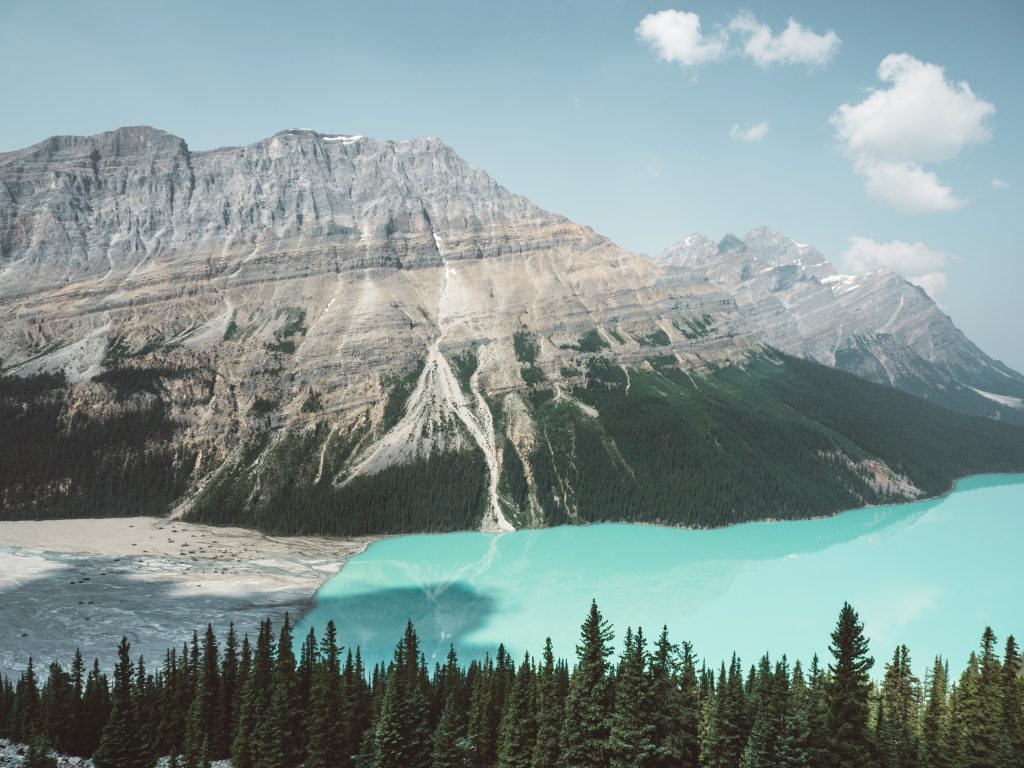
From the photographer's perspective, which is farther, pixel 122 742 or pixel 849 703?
pixel 122 742

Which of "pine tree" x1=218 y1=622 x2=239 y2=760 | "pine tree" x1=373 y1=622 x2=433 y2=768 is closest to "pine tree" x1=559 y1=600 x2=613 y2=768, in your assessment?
"pine tree" x1=373 y1=622 x2=433 y2=768

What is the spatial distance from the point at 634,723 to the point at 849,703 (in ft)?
32.5

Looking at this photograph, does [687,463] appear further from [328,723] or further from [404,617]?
[328,723]

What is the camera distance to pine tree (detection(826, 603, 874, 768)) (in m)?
32.3

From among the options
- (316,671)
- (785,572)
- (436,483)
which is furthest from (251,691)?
(436,483)

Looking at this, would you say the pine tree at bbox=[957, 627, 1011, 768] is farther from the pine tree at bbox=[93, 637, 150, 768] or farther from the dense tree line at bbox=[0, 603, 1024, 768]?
the pine tree at bbox=[93, 637, 150, 768]

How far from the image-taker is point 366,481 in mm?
155125

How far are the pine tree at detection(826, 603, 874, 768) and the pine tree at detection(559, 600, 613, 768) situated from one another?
10081mm

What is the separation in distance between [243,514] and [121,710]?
350ft

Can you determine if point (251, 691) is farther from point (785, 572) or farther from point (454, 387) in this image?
point (454, 387)

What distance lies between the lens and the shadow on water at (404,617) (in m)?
84.6

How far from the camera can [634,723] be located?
32.1 metres

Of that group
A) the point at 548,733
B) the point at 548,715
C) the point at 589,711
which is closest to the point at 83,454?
the point at 548,715

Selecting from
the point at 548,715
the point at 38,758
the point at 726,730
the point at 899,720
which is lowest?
the point at 38,758
